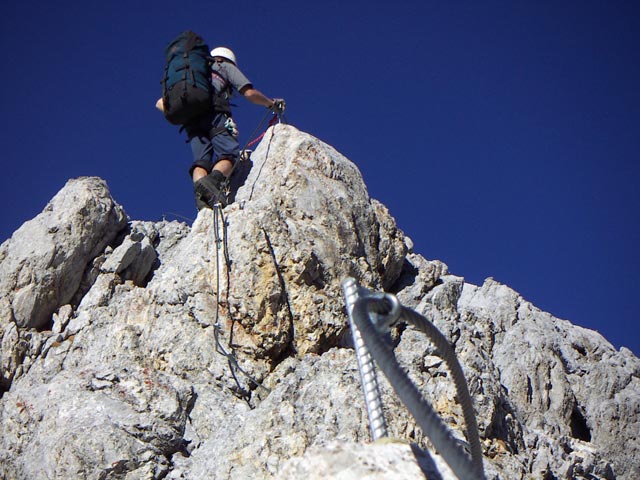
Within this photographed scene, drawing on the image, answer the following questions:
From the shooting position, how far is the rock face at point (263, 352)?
27.8 ft

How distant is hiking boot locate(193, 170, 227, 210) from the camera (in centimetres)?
1268

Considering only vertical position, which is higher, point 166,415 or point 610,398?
point 610,398

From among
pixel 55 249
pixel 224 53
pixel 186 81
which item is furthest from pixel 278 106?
pixel 55 249

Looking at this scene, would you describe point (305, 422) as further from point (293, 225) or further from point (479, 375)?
point (293, 225)

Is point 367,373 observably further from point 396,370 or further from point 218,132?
point 218,132

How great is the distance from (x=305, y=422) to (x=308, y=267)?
3.49 m

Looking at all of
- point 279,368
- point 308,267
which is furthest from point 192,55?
point 279,368

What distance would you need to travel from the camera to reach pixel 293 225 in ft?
39.2

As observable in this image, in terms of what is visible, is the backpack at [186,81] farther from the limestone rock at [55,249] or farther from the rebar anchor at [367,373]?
the rebar anchor at [367,373]

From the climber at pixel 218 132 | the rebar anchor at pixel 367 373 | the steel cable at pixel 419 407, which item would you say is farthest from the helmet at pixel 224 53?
the steel cable at pixel 419 407

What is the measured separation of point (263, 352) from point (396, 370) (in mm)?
6710

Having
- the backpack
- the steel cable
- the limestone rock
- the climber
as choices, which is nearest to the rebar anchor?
the steel cable

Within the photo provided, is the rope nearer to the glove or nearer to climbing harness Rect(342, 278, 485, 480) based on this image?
the glove

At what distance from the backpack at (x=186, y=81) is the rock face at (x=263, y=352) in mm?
1540
